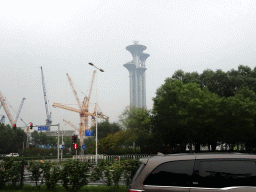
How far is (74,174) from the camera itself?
408 inches

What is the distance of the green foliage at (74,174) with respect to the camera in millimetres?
10352

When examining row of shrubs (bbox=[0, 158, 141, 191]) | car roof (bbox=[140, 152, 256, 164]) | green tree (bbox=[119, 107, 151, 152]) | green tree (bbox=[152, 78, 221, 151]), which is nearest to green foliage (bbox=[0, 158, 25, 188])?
row of shrubs (bbox=[0, 158, 141, 191])

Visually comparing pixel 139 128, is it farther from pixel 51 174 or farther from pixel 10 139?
pixel 10 139

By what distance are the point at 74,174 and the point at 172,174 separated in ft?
21.8

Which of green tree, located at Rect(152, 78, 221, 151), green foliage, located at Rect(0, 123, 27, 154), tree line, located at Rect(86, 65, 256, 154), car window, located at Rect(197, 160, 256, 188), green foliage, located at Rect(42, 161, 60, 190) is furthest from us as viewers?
green foliage, located at Rect(0, 123, 27, 154)

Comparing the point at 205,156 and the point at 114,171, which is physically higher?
the point at 205,156

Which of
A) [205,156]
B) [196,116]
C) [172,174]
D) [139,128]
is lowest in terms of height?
[172,174]

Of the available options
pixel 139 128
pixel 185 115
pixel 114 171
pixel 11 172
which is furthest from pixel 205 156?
pixel 139 128

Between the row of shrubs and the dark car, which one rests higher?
the dark car

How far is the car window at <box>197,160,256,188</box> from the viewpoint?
425 centimetres

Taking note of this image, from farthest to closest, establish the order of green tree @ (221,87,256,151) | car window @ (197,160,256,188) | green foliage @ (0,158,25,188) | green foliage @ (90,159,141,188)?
green tree @ (221,87,256,151)
green foliage @ (0,158,25,188)
green foliage @ (90,159,141,188)
car window @ (197,160,256,188)

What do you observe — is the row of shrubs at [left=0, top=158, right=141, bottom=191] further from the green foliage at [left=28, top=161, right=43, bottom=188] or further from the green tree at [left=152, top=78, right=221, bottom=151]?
the green tree at [left=152, top=78, right=221, bottom=151]

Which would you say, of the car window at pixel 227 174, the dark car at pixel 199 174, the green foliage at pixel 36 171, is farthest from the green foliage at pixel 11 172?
the car window at pixel 227 174

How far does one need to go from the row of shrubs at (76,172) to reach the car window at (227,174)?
5.78m
